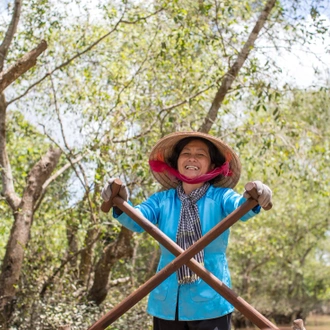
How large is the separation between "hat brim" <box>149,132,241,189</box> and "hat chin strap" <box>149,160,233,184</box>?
3cm

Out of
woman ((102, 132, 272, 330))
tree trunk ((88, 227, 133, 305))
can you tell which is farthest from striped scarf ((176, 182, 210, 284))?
tree trunk ((88, 227, 133, 305))

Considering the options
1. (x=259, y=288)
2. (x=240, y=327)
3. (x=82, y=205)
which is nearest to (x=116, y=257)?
(x=82, y=205)

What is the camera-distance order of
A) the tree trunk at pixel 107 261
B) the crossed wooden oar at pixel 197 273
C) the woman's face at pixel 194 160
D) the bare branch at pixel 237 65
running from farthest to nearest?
the tree trunk at pixel 107 261 < the bare branch at pixel 237 65 < the woman's face at pixel 194 160 < the crossed wooden oar at pixel 197 273

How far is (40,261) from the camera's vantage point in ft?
23.7

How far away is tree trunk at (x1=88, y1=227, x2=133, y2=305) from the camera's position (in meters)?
7.04

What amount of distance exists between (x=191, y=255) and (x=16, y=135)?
7929mm

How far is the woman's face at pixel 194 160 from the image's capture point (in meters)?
3.23

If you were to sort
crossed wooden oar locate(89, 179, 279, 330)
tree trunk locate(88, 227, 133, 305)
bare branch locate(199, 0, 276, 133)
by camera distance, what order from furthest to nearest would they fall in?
tree trunk locate(88, 227, 133, 305), bare branch locate(199, 0, 276, 133), crossed wooden oar locate(89, 179, 279, 330)

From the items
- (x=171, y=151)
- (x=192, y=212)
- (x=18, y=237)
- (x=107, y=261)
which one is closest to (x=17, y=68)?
(x=171, y=151)

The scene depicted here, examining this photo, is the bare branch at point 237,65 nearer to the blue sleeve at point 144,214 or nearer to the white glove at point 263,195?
the blue sleeve at point 144,214

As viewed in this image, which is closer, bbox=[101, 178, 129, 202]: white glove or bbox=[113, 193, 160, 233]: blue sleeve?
bbox=[101, 178, 129, 202]: white glove

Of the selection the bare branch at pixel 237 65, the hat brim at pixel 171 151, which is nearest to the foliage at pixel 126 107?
the bare branch at pixel 237 65

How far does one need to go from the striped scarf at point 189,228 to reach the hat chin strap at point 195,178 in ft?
0.19

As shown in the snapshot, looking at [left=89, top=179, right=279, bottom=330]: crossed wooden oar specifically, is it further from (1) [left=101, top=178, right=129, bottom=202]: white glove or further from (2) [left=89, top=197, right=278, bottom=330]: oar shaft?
(1) [left=101, top=178, right=129, bottom=202]: white glove
